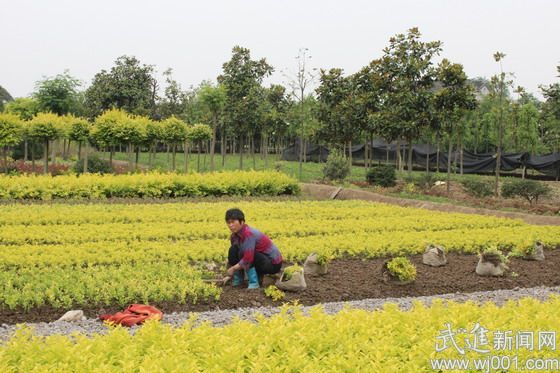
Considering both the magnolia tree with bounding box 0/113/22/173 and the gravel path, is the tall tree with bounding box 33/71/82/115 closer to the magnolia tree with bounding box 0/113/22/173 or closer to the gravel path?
the magnolia tree with bounding box 0/113/22/173

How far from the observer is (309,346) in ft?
14.2

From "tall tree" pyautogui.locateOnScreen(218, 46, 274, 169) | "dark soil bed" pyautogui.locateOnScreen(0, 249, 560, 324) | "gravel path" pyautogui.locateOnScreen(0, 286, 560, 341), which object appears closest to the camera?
"gravel path" pyautogui.locateOnScreen(0, 286, 560, 341)

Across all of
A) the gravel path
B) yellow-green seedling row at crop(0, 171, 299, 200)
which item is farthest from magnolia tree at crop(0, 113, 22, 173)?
the gravel path

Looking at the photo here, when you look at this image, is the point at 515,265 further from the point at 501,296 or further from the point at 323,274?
the point at 323,274

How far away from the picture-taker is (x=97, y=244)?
10.2 meters

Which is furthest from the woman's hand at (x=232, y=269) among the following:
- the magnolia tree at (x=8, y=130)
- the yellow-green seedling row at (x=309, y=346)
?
the magnolia tree at (x=8, y=130)

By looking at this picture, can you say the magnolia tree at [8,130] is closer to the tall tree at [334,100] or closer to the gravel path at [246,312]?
the tall tree at [334,100]

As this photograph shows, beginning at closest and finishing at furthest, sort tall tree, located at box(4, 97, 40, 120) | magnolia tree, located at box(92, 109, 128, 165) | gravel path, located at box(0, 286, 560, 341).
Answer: gravel path, located at box(0, 286, 560, 341) < magnolia tree, located at box(92, 109, 128, 165) < tall tree, located at box(4, 97, 40, 120)

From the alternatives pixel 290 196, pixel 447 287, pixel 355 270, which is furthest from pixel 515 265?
pixel 290 196

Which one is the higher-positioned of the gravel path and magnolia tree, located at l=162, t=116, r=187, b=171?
magnolia tree, located at l=162, t=116, r=187, b=171

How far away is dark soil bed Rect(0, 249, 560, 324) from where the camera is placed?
7.14 m

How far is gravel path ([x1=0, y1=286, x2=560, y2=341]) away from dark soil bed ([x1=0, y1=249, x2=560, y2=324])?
289mm

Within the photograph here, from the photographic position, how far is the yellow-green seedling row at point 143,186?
17656mm

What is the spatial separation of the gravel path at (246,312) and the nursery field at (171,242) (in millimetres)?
418
